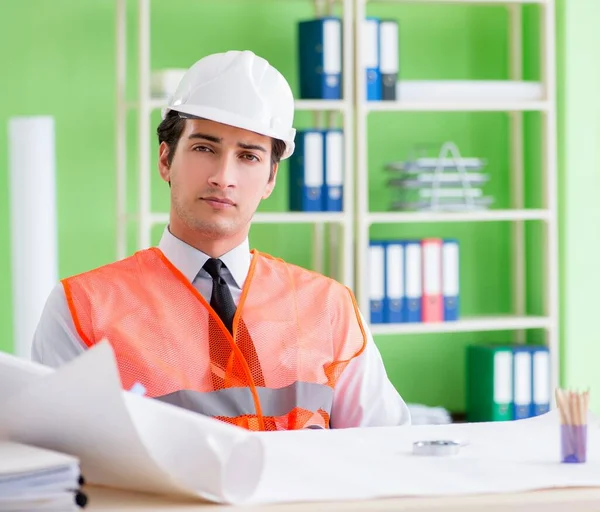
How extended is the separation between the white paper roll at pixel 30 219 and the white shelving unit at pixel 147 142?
268 millimetres

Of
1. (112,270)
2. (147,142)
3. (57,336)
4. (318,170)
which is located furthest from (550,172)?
(57,336)

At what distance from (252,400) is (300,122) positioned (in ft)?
7.83

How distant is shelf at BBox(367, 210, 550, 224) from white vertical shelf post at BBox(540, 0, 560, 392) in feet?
0.21

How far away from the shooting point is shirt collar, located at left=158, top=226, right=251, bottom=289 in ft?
6.63

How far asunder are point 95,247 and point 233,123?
2200mm

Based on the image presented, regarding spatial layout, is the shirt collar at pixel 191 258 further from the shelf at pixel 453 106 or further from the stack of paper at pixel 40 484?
the shelf at pixel 453 106

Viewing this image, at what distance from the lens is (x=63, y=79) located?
3957 millimetres

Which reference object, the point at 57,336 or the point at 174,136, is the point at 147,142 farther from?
the point at 57,336

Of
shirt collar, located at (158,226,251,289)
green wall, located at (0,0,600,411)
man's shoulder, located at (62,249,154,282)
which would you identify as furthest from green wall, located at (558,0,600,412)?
man's shoulder, located at (62,249,154,282)

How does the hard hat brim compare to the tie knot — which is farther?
the tie knot

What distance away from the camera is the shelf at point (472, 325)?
153 inches

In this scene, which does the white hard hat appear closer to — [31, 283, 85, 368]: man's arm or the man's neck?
the man's neck

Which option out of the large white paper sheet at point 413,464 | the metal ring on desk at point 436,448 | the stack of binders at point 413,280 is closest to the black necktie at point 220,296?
the large white paper sheet at point 413,464

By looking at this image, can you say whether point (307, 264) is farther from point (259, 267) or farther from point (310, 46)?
point (259, 267)
